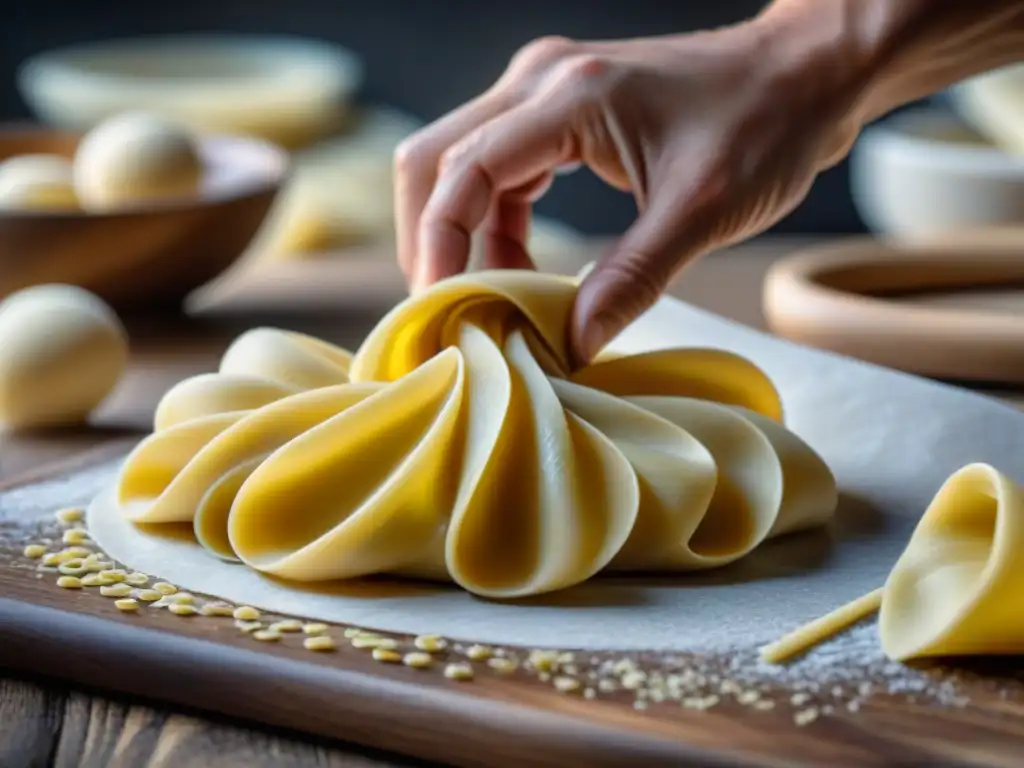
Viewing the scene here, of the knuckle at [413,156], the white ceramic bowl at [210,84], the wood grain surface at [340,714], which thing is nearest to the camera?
the wood grain surface at [340,714]

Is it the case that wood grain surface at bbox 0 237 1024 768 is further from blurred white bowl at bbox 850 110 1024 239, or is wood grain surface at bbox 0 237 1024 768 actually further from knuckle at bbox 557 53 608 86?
blurred white bowl at bbox 850 110 1024 239

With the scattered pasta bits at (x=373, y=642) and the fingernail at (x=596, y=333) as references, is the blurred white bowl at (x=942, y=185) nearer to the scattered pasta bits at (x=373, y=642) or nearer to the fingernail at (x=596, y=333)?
the fingernail at (x=596, y=333)

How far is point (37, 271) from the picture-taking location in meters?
1.71

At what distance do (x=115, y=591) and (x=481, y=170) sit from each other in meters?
0.45

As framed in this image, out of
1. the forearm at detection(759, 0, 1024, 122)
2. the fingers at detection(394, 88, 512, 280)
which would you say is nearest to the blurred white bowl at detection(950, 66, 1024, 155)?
the forearm at detection(759, 0, 1024, 122)

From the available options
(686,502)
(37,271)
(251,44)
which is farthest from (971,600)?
(251,44)

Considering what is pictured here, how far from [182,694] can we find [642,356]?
1.69ft

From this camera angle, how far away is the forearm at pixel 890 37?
1.30m

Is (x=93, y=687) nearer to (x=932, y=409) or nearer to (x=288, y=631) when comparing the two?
(x=288, y=631)

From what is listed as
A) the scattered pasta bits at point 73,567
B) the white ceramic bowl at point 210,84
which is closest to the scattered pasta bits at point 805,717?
the scattered pasta bits at point 73,567

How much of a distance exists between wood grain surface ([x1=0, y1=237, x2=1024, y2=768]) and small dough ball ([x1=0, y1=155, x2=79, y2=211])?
0.87 meters

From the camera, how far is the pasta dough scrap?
2.75 ft

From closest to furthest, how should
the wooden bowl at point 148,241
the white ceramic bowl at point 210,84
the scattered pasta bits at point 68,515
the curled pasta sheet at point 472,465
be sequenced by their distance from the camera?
the curled pasta sheet at point 472,465, the scattered pasta bits at point 68,515, the wooden bowl at point 148,241, the white ceramic bowl at point 210,84

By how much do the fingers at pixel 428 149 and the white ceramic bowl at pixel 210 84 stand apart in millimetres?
1997
